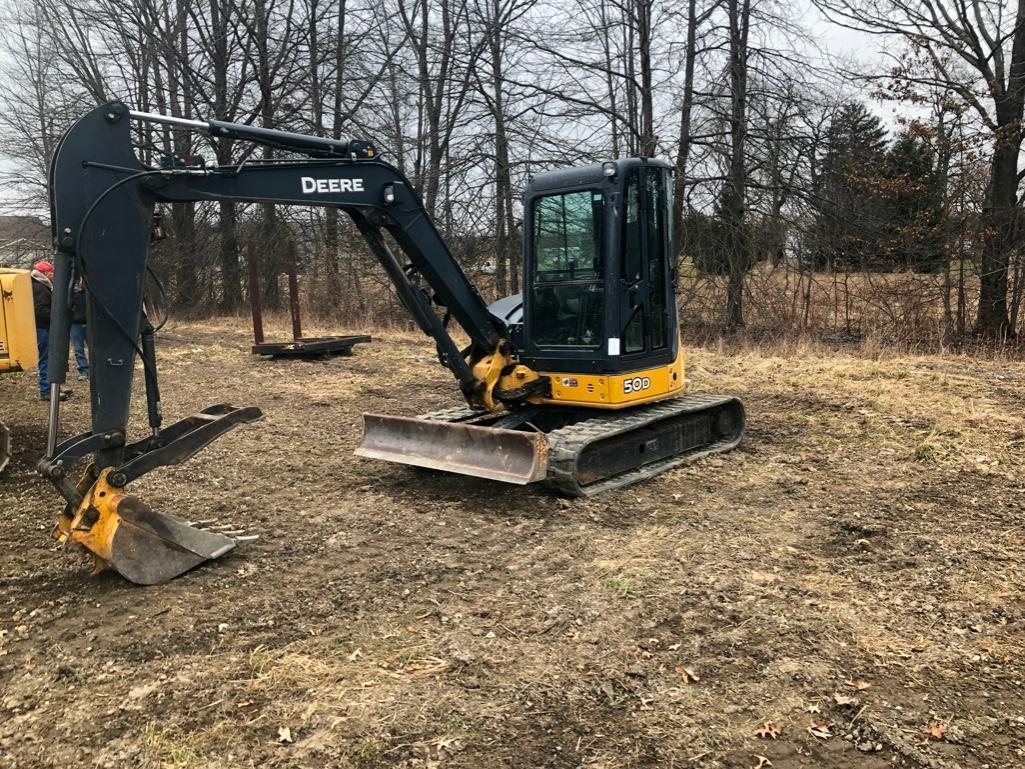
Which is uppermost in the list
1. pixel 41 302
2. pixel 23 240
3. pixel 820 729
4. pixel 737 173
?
pixel 737 173

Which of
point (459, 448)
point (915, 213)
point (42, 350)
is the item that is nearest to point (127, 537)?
point (459, 448)

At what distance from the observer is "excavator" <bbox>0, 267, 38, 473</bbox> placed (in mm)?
6375

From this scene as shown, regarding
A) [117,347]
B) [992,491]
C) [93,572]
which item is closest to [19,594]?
[93,572]

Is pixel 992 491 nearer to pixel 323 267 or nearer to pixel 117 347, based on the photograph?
pixel 117 347

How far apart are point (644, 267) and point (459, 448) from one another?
2.09 metres

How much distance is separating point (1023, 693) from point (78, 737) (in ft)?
11.8

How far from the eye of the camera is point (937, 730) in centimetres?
287

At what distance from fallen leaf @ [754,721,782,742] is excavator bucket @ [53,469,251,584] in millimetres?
3088

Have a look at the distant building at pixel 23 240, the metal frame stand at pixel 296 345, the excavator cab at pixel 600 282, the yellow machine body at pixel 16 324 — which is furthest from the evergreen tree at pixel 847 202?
the distant building at pixel 23 240

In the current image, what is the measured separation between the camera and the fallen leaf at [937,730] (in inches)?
112

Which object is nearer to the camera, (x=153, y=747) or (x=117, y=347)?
(x=153, y=747)

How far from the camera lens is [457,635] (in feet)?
12.0

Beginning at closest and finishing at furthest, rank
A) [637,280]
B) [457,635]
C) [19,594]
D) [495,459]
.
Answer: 1. [457,635]
2. [19,594]
3. [495,459]
4. [637,280]

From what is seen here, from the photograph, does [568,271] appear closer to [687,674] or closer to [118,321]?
[118,321]
